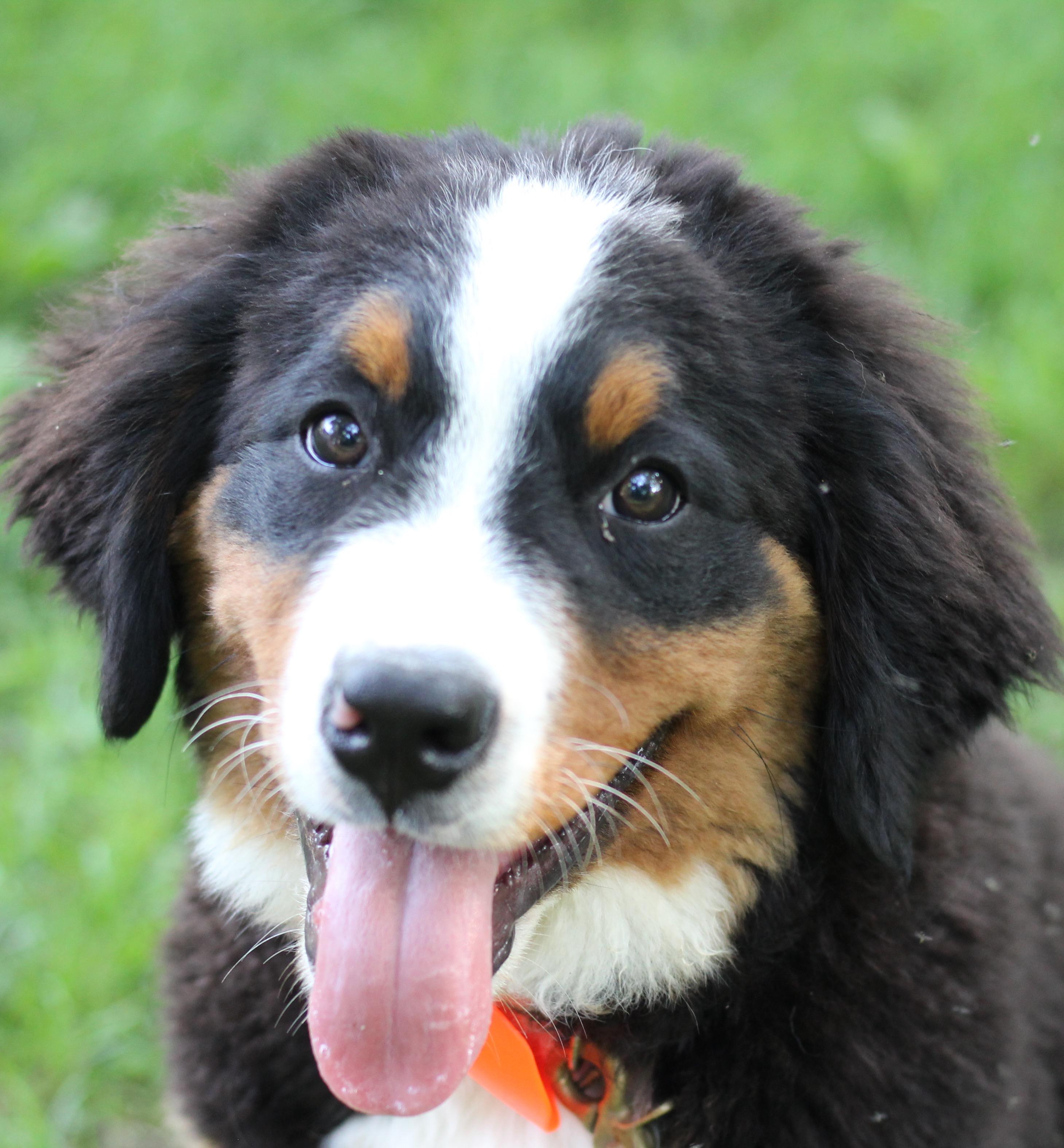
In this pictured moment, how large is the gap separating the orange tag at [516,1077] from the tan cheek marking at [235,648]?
570mm

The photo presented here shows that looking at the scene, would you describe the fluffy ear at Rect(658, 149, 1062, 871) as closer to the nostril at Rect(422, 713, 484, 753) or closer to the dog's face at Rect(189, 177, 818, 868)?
the dog's face at Rect(189, 177, 818, 868)

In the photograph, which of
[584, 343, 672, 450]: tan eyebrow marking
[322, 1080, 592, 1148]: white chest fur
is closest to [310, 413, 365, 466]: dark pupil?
[584, 343, 672, 450]: tan eyebrow marking

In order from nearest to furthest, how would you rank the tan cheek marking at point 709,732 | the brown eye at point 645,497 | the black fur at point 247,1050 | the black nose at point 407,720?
the black nose at point 407,720 → the tan cheek marking at point 709,732 → the brown eye at point 645,497 → the black fur at point 247,1050

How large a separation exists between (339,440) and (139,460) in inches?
17.2

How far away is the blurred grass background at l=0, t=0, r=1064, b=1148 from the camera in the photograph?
439 cm

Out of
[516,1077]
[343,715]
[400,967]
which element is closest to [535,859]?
[400,967]

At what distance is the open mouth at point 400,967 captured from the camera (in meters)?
2.48

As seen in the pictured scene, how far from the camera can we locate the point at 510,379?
2480 millimetres

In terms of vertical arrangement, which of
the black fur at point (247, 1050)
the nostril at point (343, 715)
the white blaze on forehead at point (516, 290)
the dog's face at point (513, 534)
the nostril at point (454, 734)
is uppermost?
the white blaze on forehead at point (516, 290)

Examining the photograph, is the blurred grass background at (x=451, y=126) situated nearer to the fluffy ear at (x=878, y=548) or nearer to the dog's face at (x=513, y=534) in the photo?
the dog's face at (x=513, y=534)

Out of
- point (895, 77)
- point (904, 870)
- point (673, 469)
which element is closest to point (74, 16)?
point (895, 77)

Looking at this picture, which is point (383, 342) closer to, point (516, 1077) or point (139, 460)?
point (139, 460)

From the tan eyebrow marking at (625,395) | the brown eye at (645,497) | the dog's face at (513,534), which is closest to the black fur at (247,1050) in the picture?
the dog's face at (513,534)

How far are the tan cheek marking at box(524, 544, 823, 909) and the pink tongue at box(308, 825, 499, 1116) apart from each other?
0.20 metres
